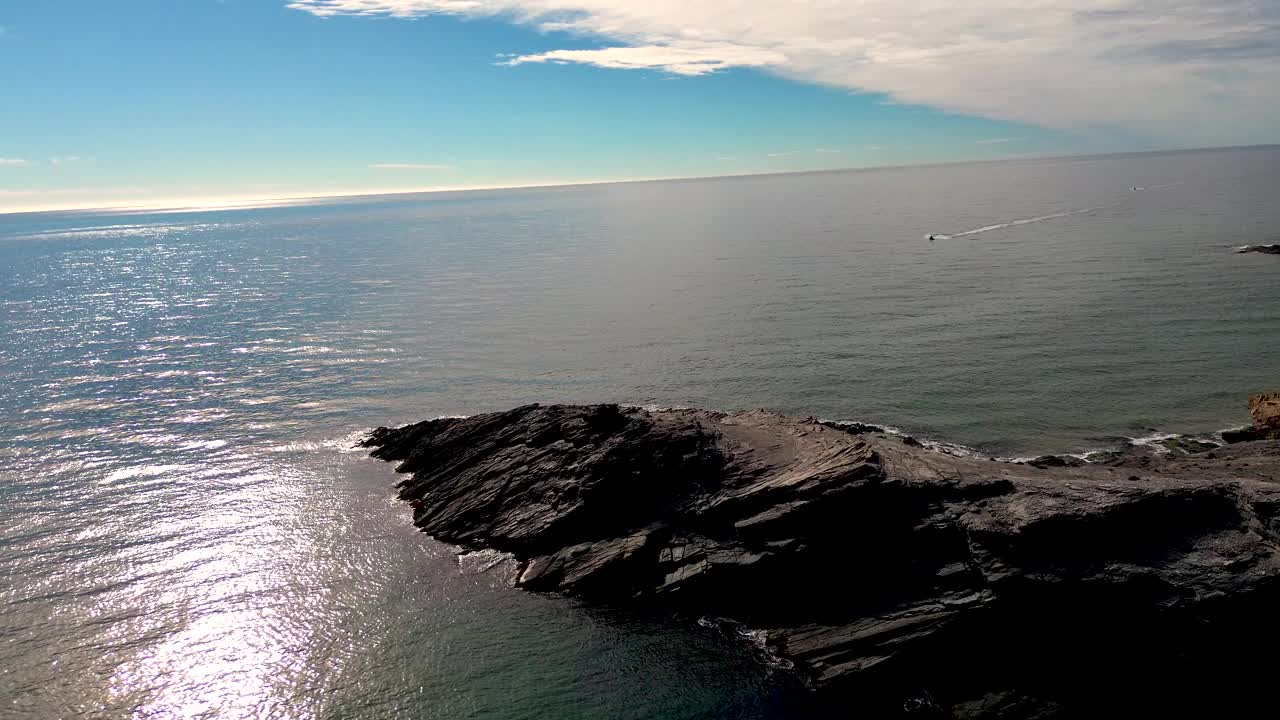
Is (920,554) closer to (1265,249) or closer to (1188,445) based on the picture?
(1188,445)

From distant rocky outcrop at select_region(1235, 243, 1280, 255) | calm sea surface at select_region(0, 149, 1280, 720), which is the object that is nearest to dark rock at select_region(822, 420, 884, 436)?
calm sea surface at select_region(0, 149, 1280, 720)

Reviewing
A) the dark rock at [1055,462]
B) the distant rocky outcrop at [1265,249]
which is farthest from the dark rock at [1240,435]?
the distant rocky outcrop at [1265,249]

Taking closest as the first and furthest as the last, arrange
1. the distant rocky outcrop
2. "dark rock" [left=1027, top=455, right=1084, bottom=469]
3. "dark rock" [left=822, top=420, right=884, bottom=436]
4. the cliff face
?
the cliff face < "dark rock" [left=1027, top=455, right=1084, bottom=469] < "dark rock" [left=822, top=420, right=884, bottom=436] < the distant rocky outcrop

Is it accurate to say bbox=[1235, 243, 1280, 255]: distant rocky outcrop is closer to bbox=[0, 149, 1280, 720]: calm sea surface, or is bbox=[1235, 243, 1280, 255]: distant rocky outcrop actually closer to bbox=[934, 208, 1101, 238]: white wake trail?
bbox=[0, 149, 1280, 720]: calm sea surface

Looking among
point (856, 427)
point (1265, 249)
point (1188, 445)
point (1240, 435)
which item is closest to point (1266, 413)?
point (1240, 435)

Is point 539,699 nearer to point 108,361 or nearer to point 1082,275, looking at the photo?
point 108,361

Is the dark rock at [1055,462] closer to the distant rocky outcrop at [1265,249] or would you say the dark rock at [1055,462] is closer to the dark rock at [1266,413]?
the dark rock at [1266,413]

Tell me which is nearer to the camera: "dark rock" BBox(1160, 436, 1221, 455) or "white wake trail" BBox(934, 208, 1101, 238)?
"dark rock" BBox(1160, 436, 1221, 455)
